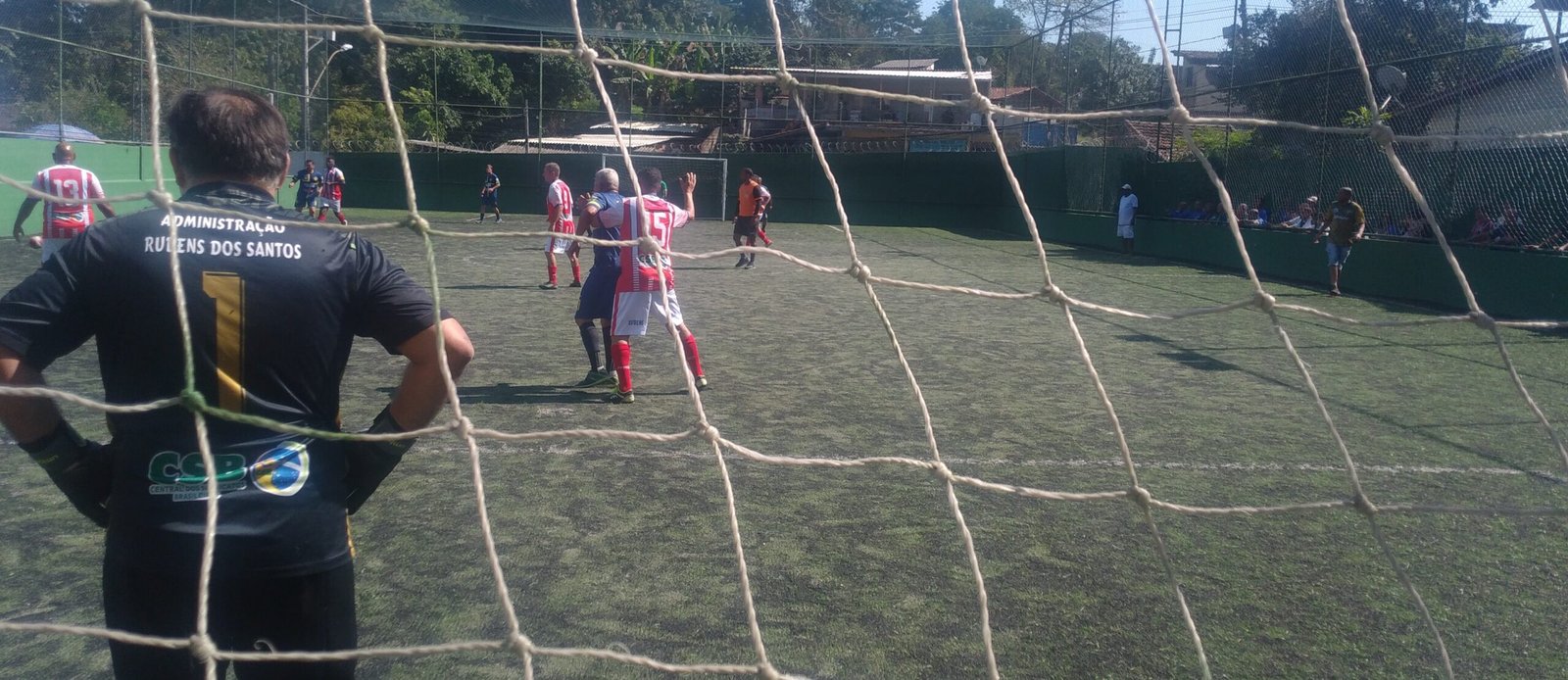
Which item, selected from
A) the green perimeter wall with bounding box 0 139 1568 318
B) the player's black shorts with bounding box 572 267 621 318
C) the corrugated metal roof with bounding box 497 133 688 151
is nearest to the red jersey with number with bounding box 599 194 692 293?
the player's black shorts with bounding box 572 267 621 318

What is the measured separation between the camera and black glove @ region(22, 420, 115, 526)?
2055mm

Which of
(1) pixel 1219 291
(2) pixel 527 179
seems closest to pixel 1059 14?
(1) pixel 1219 291

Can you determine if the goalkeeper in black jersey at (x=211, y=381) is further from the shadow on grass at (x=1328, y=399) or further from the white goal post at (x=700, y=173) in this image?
the white goal post at (x=700, y=173)

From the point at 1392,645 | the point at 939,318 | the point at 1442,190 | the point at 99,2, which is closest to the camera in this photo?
the point at 99,2

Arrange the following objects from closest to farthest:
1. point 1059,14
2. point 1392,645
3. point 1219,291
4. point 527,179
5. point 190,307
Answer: point 190,307
point 1392,645
point 1219,291
point 1059,14
point 527,179

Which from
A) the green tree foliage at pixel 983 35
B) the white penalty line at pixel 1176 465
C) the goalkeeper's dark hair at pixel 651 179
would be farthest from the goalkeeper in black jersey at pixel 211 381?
the green tree foliage at pixel 983 35

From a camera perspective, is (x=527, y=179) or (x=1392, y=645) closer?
(x=1392, y=645)

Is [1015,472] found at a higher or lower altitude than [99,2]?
lower

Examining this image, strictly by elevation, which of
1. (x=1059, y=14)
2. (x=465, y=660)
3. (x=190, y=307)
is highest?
(x=1059, y=14)

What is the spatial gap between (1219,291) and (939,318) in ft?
18.8

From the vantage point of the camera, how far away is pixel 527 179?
31.4m

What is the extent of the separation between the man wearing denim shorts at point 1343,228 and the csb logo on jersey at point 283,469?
47.5 ft

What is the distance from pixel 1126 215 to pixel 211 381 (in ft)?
68.2

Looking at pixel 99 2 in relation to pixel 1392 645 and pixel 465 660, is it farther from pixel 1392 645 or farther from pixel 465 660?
→ pixel 1392 645
